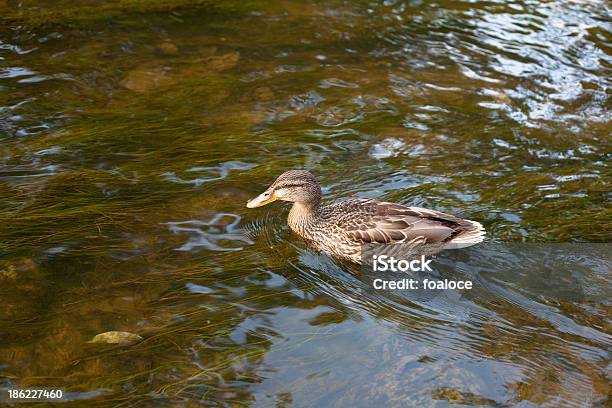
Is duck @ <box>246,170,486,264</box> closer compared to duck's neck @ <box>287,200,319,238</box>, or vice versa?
duck @ <box>246,170,486,264</box>

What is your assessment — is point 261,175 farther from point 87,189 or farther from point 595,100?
point 595,100

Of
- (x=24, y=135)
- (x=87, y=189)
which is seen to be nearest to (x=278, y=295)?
(x=87, y=189)

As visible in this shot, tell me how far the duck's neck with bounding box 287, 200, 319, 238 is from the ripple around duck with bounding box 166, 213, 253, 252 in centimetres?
50

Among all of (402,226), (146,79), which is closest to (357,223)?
(402,226)

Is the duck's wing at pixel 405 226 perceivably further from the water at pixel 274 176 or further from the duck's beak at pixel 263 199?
the duck's beak at pixel 263 199

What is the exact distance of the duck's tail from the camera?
6.04 meters

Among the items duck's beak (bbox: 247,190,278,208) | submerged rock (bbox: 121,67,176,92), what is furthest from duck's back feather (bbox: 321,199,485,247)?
submerged rock (bbox: 121,67,176,92)

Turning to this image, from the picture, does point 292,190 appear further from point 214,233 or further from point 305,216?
point 214,233

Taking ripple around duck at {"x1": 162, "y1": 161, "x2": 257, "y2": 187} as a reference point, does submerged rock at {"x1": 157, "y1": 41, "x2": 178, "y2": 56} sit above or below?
above

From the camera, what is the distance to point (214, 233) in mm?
6391

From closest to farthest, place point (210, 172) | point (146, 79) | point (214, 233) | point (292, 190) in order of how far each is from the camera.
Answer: point (214, 233) < point (292, 190) < point (210, 172) < point (146, 79)

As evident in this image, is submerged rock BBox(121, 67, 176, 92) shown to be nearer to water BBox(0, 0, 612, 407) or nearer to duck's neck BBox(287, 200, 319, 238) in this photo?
water BBox(0, 0, 612, 407)

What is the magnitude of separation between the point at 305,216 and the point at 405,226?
37.5 inches

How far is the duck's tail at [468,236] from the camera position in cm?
604
